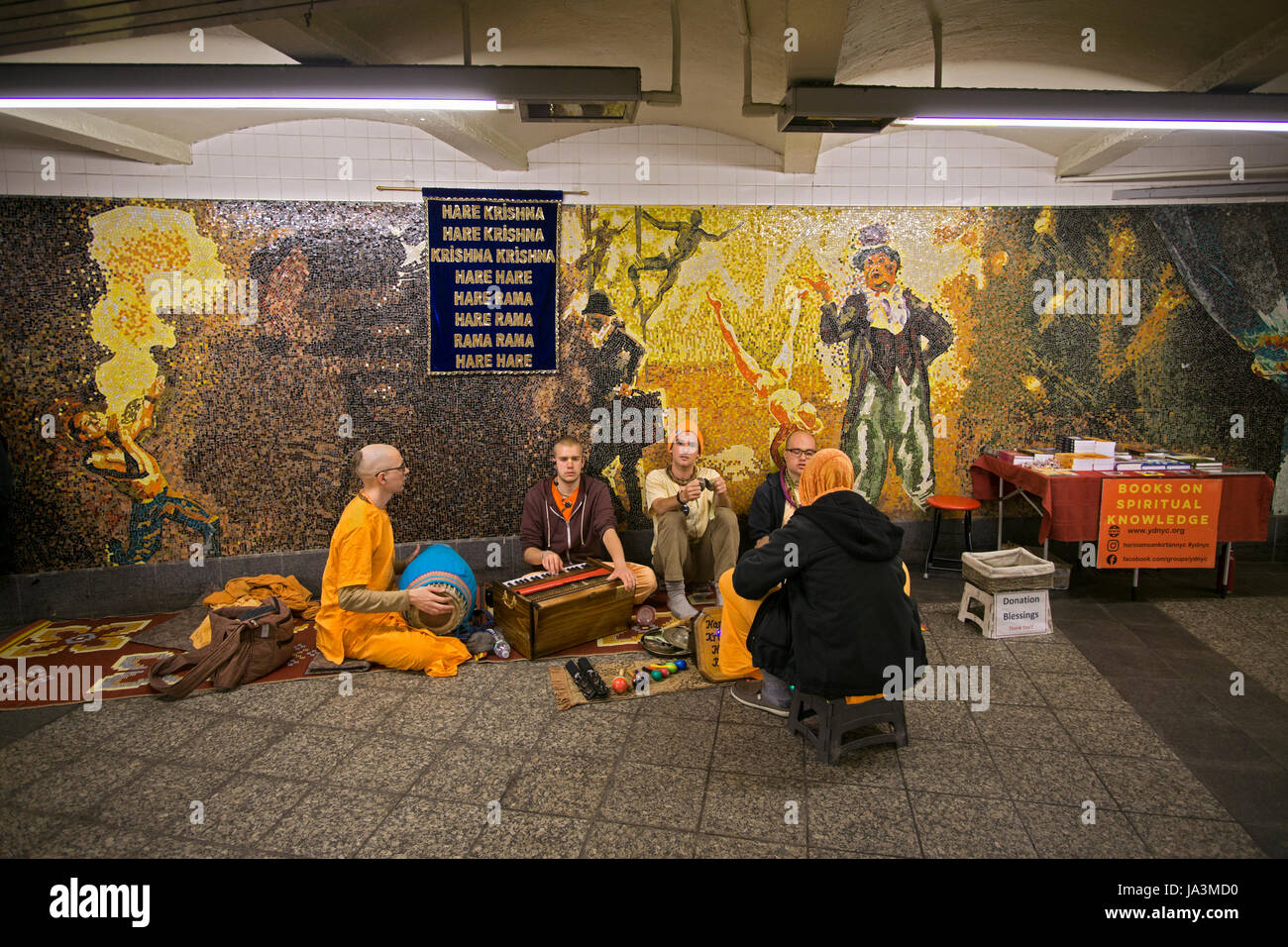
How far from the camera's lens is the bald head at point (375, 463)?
450 cm

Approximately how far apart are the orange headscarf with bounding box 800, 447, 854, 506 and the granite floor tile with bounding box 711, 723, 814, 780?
3.73ft

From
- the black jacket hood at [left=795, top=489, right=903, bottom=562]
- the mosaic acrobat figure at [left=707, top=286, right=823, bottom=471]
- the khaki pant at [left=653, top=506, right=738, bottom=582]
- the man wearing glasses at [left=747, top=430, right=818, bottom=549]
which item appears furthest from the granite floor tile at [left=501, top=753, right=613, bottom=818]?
the mosaic acrobat figure at [left=707, top=286, right=823, bottom=471]

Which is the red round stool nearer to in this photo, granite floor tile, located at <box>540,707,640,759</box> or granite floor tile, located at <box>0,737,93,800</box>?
granite floor tile, located at <box>540,707,640,759</box>

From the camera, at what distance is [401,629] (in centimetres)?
455

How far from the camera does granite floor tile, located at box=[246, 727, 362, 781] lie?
11.4ft

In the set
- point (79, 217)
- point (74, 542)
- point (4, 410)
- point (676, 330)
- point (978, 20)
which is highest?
point (978, 20)

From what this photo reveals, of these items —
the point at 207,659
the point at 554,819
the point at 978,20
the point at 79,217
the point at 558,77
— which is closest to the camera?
the point at 554,819

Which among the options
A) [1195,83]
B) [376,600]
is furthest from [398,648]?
[1195,83]

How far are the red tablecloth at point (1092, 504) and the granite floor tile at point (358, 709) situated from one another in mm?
4355

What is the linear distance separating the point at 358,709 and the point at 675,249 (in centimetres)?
394

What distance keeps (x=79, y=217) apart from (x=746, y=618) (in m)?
5.24

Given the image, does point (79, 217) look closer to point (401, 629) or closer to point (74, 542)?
point (74, 542)

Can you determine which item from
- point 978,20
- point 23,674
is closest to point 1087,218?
point 978,20

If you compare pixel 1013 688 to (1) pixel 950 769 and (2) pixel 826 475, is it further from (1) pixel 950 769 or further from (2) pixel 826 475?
(2) pixel 826 475
